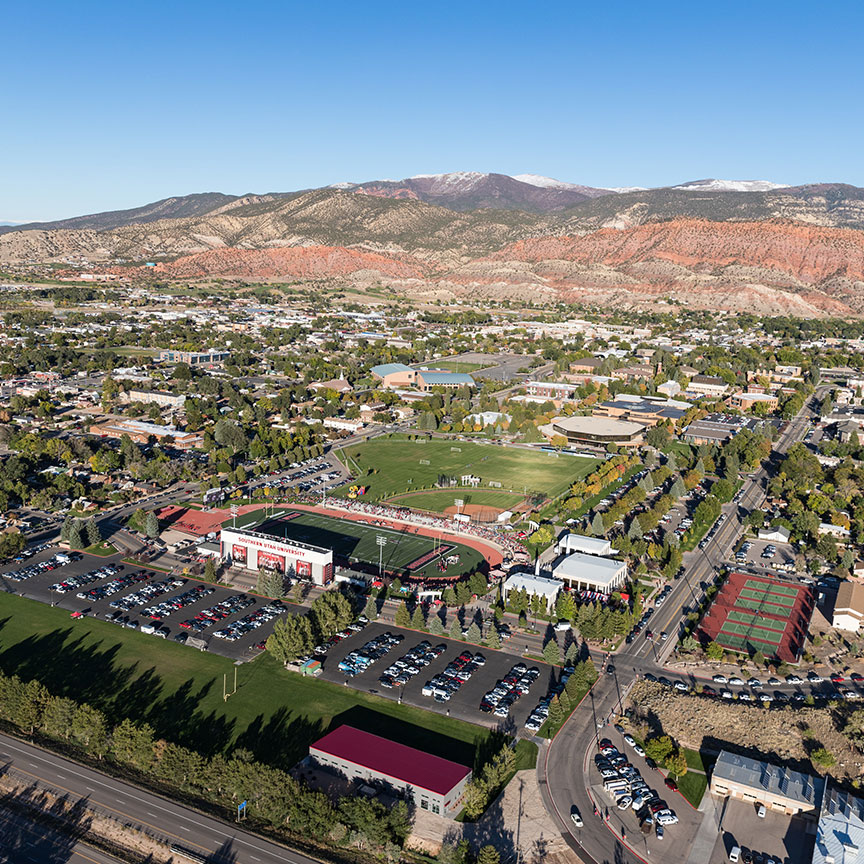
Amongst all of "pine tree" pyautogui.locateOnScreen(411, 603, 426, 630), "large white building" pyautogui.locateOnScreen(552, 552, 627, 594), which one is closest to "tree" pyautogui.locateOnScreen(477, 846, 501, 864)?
"pine tree" pyautogui.locateOnScreen(411, 603, 426, 630)

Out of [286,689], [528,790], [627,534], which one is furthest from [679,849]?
[627,534]

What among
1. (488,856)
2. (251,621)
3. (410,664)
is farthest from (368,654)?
(488,856)

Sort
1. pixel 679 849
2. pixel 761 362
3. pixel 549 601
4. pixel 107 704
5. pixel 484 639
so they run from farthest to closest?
pixel 761 362 < pixel 549 601 < pixel 484 639 < pixel 107 704 < pixel 679 849

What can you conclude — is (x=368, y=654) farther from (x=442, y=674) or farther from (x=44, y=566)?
(x=44, y=566)

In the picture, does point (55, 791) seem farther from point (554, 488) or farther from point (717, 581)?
point (554, 488)

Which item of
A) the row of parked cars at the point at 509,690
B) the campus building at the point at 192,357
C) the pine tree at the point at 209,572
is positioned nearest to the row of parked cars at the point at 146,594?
the pine tree at the point at 209,572

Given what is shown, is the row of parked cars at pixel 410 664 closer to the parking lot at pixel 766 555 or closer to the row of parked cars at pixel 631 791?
the row of parked cars at pixel 631 791

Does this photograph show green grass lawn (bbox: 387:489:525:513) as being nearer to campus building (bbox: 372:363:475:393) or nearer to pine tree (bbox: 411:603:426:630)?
pine tree (bbox: 411:603:426:630)
